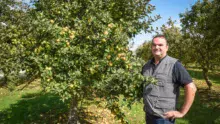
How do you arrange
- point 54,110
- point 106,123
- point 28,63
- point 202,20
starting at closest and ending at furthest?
1. point 28,63
2. point 106,123
3. point 54,110
4. point 202,20

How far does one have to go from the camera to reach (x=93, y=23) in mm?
5699

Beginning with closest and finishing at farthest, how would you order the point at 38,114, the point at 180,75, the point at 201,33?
the point at 180,75 → the point at 38,114 → the point at 201,33

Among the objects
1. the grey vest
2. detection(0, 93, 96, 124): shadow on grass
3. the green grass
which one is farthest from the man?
the green grass

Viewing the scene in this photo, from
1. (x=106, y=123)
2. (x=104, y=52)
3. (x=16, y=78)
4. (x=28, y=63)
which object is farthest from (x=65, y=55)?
(x=106, y=123)

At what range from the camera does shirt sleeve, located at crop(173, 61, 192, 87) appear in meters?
3.97

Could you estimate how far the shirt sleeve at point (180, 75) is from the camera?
3.97 m

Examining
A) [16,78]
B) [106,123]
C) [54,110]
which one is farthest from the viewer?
[54,110]

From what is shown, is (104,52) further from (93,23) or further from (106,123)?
(106,123)

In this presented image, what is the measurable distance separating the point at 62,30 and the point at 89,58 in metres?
0.98

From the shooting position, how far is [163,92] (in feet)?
13.7

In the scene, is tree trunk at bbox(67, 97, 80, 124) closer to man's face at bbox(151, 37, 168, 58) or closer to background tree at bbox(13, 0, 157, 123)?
background tree at bbox(13, 0, 157, 123)

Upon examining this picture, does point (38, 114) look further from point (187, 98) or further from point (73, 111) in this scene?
point (187, 98)

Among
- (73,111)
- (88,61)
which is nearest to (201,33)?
(73,111)

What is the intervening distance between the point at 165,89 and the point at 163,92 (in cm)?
7
